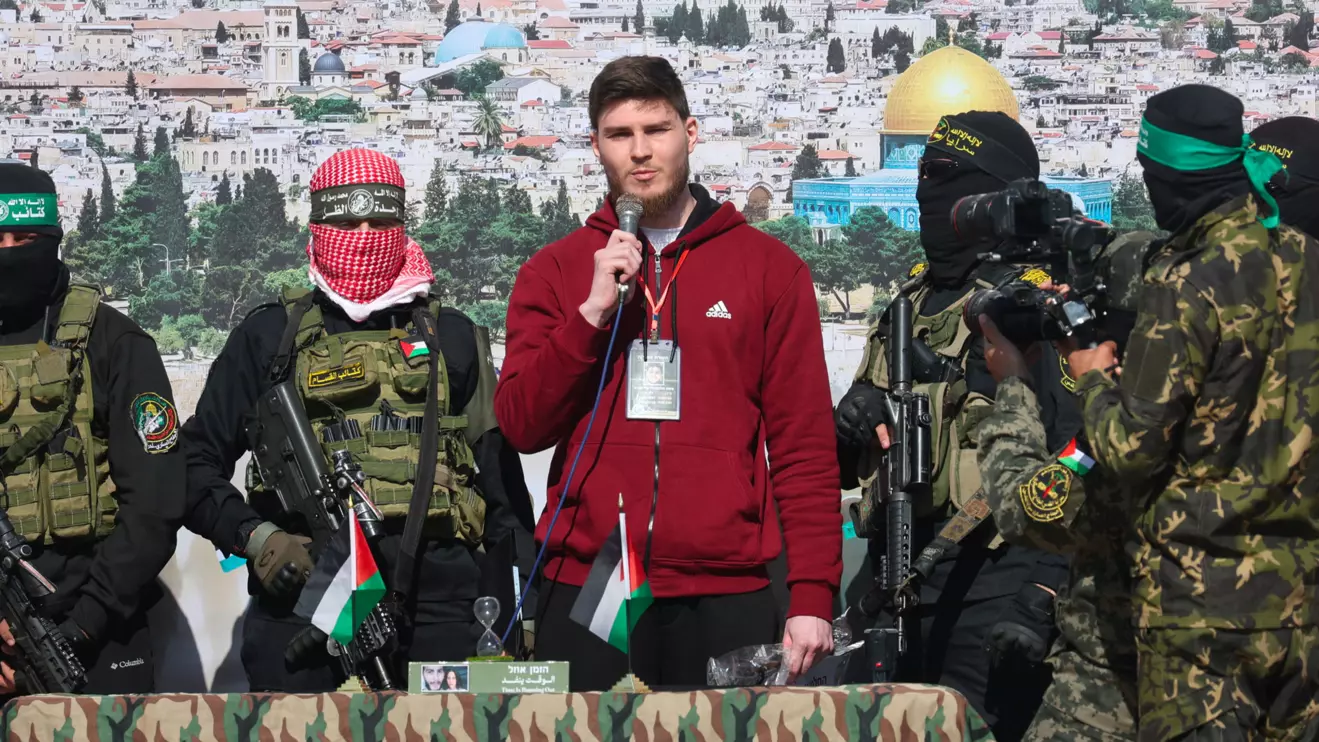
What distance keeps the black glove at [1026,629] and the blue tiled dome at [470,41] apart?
38.2 meters

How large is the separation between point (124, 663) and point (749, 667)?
203 centimetres

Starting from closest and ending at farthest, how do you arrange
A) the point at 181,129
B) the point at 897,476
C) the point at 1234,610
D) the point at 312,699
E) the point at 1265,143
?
the point at 1234,610
the point at 312,699
the point at 897,476
the point at 1265,143
the point at 181,129

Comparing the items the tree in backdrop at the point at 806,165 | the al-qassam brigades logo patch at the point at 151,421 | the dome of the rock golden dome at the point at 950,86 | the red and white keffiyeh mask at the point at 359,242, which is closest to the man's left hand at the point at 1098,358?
the red and white keffiyeh mask at the point at 359,242

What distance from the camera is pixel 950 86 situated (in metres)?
47.6

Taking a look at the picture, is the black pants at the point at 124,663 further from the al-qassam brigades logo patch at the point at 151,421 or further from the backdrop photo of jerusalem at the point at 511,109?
the backdrop photo of jerusalem at the point at 511,109

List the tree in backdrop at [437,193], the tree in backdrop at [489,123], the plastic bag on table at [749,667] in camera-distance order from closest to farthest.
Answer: the plastic bag on table at [749,667] → the tree in backdrop at [437,193] → the tree in backdrop at [489,123]

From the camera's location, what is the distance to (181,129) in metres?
38.1

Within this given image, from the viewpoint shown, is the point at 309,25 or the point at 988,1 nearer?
the point at 309,25

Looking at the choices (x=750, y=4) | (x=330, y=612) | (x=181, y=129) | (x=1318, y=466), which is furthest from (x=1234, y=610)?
(x=750, y=4)

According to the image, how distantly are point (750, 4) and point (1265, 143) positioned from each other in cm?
4226

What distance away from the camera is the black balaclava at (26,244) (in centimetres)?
467

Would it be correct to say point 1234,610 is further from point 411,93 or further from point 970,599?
point 411,93

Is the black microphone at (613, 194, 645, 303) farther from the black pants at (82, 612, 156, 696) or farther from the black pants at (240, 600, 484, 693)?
the black pants at (82, 612, 156, 696)

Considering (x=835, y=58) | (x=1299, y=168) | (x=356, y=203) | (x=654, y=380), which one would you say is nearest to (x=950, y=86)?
(x=835, y=58)
